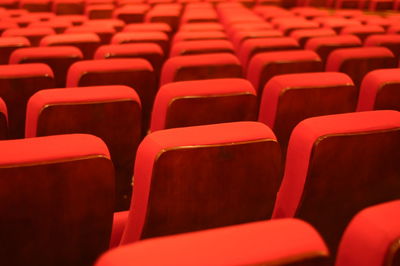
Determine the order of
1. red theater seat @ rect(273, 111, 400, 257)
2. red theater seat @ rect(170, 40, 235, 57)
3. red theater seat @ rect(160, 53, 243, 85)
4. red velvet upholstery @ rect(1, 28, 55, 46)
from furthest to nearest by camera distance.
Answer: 1. red velvet upholstery @ rect(1, 28, 55, 46)
2. red theater seat @ rect(170, 40, 235, 57)
3. red theater seat @ rect(160, 53, 243, 85)
4. red theater seat @ rect(273, 111, 400, 257)

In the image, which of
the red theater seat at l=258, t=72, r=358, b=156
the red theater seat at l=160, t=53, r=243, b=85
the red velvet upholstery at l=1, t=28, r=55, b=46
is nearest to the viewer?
the red theater seat at l=258, t=72, r=358, b=156

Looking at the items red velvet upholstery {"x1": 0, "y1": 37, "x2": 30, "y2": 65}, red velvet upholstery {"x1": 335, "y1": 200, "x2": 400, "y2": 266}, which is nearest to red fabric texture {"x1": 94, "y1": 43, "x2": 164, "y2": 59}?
red velvet upholstery {"x1": 0, "y1": 37, "x2": 30, "y2": 65}

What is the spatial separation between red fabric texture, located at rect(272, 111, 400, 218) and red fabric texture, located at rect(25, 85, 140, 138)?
129 mm

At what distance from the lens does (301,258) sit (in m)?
0.15

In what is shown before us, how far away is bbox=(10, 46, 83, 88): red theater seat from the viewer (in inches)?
20.5

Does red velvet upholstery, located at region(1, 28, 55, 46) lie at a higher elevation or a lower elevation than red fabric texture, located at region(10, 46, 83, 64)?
lower

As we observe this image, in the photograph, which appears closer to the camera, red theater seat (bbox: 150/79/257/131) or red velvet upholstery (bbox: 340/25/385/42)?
red theater seat (bbox: 150/79/257/131)

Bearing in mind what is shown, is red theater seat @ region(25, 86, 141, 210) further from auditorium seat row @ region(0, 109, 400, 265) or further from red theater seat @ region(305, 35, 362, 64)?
red theater seat @ region(305, 35, 362, 64)

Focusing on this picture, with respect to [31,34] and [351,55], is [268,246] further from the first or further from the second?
[31,34]

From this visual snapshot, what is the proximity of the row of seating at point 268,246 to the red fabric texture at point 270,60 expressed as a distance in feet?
1.14

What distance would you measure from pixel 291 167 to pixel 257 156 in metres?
0.03

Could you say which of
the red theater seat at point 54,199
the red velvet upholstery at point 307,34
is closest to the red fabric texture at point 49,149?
the red theater seat at point 54,199

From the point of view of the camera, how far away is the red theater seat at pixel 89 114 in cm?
33

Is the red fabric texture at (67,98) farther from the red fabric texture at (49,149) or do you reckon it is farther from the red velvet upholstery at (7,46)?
the red velvet upholstery at (7,46)
